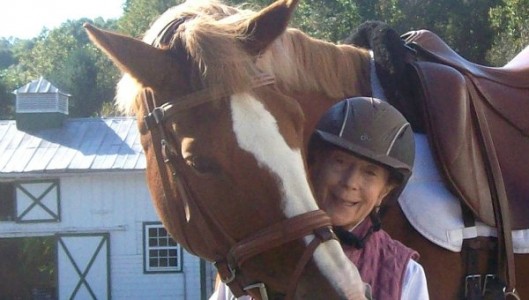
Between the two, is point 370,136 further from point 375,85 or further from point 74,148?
point 74,148

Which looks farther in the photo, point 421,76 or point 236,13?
point 421,76

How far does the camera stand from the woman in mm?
2246

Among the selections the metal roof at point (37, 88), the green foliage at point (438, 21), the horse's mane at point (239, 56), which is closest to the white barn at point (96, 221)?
the metal roof at point (37, 88)

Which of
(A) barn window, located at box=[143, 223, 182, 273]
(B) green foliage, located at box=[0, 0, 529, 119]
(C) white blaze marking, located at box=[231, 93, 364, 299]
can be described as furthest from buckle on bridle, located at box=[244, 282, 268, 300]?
(A) barn window, located at box=[143, 223, 182, 273]

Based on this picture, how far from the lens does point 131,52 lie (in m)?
2.17

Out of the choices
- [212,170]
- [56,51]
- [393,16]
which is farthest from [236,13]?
[56,51]

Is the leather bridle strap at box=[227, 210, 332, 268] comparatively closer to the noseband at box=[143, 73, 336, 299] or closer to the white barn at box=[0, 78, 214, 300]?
the noseband at box=[143, 73, 336, 299]

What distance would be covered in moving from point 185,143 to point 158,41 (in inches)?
15.3

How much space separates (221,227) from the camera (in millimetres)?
2098

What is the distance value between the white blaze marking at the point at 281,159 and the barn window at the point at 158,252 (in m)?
17.9

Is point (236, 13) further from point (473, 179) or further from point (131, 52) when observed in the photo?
point (473, 179)

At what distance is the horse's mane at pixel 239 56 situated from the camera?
2.16 m

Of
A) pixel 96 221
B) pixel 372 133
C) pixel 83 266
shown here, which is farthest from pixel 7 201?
pixel 372 133

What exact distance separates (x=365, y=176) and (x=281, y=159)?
1.25ft
